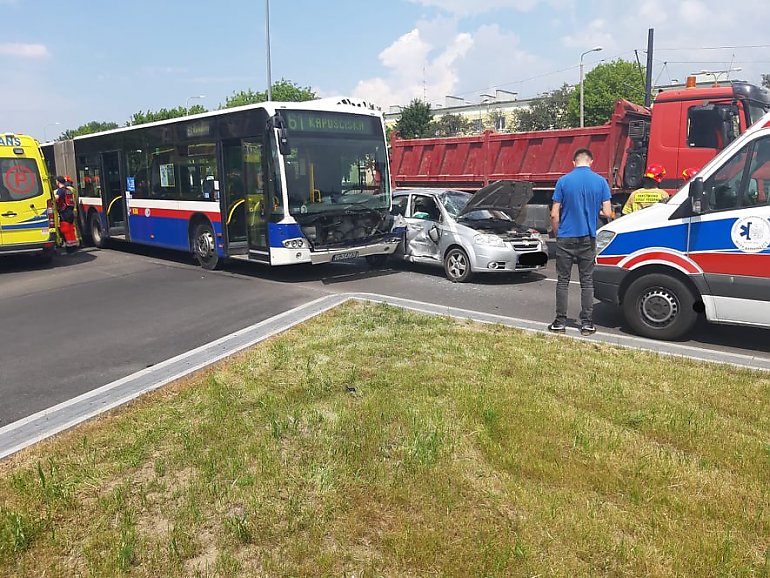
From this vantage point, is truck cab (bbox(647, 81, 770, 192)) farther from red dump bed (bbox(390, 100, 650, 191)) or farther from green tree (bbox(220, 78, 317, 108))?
green tree (bbox(220, 78, 317, 108))

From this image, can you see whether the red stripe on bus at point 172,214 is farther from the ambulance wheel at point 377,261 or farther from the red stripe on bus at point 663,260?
the red stripe on bus at point 663,260

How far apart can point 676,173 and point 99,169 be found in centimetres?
1303

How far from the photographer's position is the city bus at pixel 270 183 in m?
10.4

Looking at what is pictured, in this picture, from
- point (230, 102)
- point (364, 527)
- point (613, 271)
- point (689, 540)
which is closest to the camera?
point (689, 540)

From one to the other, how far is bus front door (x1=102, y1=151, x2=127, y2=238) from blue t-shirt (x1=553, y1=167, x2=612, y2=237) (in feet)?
36.3

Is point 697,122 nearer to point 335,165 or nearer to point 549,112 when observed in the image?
point 335,165

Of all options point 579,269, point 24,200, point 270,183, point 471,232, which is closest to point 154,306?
point 270,183

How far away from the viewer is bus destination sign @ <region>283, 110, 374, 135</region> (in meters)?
10.6

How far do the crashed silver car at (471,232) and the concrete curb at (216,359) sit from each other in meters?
2.28

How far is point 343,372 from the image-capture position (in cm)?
574

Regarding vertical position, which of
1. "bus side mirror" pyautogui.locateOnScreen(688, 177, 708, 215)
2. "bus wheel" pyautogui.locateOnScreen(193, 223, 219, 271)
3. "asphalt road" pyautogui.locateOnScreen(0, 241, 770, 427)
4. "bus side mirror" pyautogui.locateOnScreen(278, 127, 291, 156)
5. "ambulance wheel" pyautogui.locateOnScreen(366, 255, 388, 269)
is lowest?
"asphalt road" pyautogui.locateOnScreen(0, 241, 770, 427)

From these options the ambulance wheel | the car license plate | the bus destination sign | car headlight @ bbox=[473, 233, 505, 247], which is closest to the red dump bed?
car headlight @ bbox=[473, 233, 505, 247]

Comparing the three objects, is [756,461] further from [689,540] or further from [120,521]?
[120,521]

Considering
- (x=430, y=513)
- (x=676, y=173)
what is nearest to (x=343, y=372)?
(x=430, y=513)
